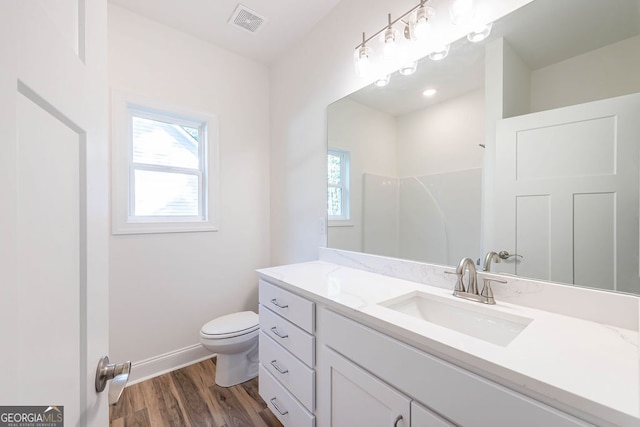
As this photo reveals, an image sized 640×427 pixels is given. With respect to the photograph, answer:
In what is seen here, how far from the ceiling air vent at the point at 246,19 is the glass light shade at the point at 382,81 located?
1102 mm

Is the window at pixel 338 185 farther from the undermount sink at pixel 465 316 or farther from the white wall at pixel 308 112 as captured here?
the undermount sink at pixel 465 316

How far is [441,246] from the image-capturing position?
131cm

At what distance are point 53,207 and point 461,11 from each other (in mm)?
1567

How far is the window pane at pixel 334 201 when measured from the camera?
1.86 m

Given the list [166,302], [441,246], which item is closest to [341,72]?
[441,246]

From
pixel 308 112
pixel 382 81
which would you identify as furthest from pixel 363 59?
pixel 308 112

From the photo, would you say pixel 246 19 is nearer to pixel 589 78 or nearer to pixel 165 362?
pixel 589 78

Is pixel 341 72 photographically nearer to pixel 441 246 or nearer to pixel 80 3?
pixel 441 246

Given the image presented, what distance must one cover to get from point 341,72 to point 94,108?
62.8 inches

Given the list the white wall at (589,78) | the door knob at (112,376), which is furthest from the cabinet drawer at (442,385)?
the white wall at (589,78)

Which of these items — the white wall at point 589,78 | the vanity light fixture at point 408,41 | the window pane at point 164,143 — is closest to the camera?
the white wall at point 589,78

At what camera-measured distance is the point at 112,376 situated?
0.57 metres

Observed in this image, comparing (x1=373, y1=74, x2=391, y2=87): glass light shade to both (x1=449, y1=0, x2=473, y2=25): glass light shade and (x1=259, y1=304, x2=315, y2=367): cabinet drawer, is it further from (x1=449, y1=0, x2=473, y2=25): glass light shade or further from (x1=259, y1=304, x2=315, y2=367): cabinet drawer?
(x1=259, y1=304, x2=315, y2=367): cabinet drawer

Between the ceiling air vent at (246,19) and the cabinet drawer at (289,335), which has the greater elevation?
the ceiling air vent at (246,19)
